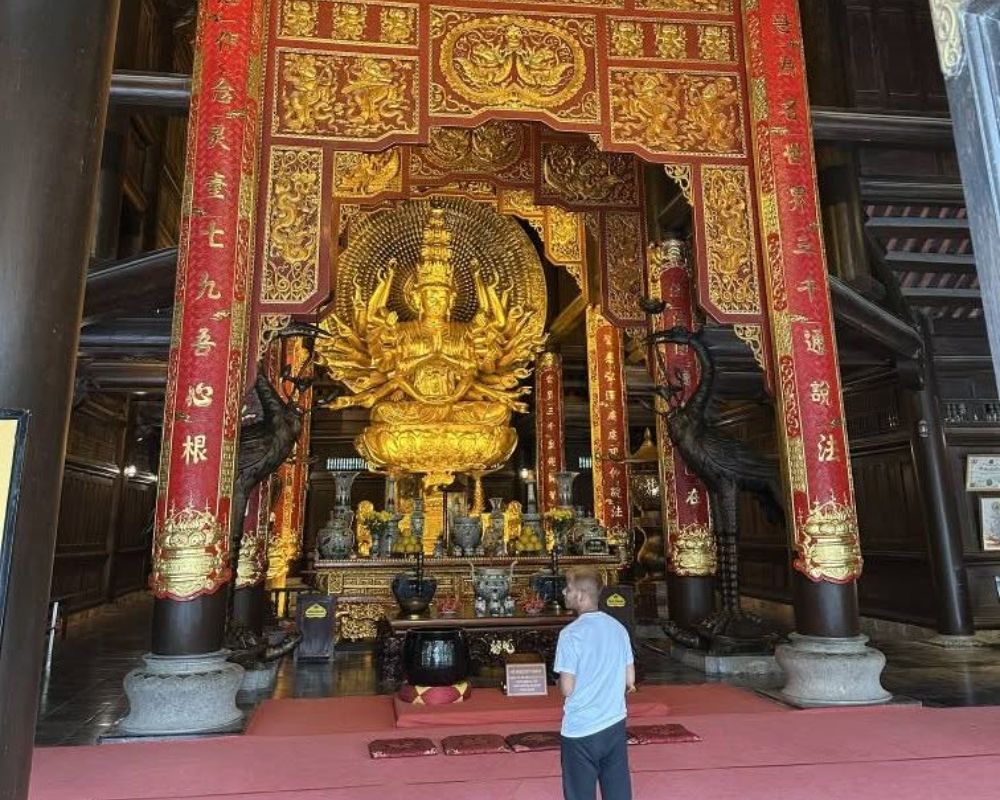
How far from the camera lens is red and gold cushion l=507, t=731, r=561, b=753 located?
9.86 feet

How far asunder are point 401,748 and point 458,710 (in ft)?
2.12

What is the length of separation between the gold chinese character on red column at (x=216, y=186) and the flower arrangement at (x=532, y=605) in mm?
3324

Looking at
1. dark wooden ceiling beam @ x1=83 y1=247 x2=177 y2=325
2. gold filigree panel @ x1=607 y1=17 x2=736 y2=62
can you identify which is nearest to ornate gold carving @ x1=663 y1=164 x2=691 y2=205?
gold filigree panel @ x1=607 y1=17 x2=736 y2=62

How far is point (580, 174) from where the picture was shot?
273 inches

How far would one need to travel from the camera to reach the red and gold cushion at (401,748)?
298 cm

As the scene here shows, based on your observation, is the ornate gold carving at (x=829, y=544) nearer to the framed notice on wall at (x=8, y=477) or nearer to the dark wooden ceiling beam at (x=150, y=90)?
the framed notice on wall at (x=8, y=477)

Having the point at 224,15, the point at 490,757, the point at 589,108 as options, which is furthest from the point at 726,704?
the point at 224,15

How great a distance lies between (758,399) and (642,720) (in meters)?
5.28

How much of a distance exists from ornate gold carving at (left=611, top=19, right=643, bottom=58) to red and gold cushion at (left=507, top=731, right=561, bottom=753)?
171 inches

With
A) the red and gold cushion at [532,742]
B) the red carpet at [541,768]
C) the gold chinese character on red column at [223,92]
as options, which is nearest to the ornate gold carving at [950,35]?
the red carpet at [541,768]

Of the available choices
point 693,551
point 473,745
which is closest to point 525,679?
point 473,745

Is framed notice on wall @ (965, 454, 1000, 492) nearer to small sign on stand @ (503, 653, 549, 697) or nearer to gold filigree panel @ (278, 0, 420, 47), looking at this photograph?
small sign on stand @ (503, 653, 549, 697)

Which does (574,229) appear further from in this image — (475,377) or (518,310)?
(475,377)

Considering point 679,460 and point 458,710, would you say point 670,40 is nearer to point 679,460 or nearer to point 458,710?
point 679,460
